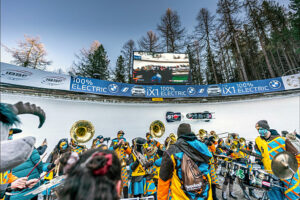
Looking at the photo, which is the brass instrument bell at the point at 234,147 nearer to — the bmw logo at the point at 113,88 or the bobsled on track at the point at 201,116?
the bobsled on track at the point at 201,116

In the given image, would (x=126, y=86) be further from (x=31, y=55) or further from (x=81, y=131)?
(x=31, y=55)

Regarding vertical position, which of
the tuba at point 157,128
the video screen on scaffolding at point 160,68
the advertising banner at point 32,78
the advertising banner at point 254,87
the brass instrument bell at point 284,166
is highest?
the video screen on scaffolding at point 160,68

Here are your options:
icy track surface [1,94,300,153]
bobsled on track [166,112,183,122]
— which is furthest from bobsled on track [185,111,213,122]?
bobsled on track [166,112,183,122]

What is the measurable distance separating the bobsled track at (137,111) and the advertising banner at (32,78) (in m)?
0.46

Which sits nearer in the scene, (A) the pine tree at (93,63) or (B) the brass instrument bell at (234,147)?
(B) the brass instrument bell at (234,147)

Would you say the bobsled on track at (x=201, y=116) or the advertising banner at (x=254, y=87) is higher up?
the advertising banner at (x=254, y=87)

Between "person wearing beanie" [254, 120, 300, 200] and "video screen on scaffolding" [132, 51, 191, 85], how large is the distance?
7420mm

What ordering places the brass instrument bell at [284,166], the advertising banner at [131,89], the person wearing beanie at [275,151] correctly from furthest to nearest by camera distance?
1. the advertising banner at [131,89]
2. the person wearing beanie at [275,151]
3. the brass instrument bell at [284,166]

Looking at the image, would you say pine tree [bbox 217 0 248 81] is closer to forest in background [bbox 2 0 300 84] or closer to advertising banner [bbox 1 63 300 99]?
forest in background [bbox 2 0 300 84]

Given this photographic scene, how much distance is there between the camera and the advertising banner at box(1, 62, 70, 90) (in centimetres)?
494

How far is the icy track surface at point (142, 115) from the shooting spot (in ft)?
20.6

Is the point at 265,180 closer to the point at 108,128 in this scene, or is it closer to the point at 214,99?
the point at 108,128

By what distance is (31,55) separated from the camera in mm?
17234

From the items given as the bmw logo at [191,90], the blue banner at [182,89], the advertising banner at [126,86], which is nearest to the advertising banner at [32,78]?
the advertising banner at [126,86]
